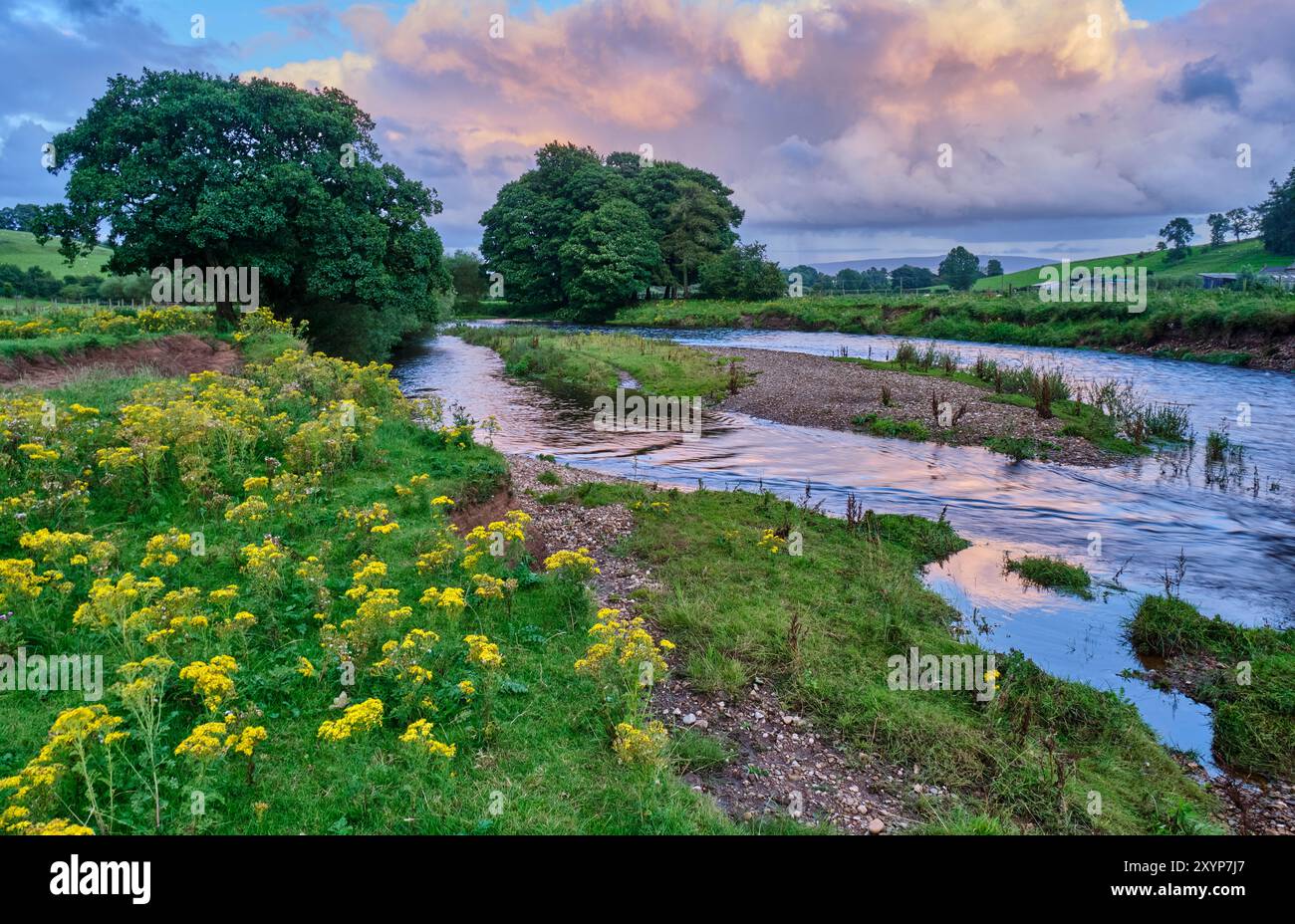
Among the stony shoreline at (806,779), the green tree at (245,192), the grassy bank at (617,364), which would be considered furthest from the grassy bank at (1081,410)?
the green tree at (245,192)

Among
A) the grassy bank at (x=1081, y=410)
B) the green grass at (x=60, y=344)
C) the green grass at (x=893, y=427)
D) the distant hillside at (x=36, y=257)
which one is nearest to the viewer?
the green grass at (x=60, y=344)

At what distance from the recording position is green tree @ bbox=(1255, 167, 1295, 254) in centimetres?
7869

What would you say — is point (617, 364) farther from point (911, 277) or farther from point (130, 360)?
point (911, 277)

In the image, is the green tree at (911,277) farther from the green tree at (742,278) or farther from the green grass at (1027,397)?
the green grass at (1027,397)

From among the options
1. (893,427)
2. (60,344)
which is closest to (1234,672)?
(893,427)

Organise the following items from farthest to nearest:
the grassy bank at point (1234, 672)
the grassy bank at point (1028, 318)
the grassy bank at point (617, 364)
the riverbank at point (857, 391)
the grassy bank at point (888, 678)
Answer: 1. the grassy bank at point (1028, 318)
2. the grassy bank at point (617, 364)
3. the riverbank at point (857, 391)
4. the grassy bank at point (1234, 672)
5. the grassy bank at point (888, 678)

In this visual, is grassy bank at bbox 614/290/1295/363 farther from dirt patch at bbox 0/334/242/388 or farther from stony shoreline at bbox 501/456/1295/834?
dirt patch at bbox 0/334/242/388

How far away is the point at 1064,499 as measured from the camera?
1692cm

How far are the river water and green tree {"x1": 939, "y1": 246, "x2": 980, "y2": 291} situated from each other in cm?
7684

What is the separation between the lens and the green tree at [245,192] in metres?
25.0

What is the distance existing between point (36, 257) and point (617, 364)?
52793 mm

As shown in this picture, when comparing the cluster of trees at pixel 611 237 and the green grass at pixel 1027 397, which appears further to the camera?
the cluster of trees at pixel 611 237

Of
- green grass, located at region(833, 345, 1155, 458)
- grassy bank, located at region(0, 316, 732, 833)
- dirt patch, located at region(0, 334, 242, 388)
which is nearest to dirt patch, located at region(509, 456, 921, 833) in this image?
grassy bank, located at region(0, 316, 732, 833)

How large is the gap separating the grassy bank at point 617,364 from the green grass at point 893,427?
24.5ft
